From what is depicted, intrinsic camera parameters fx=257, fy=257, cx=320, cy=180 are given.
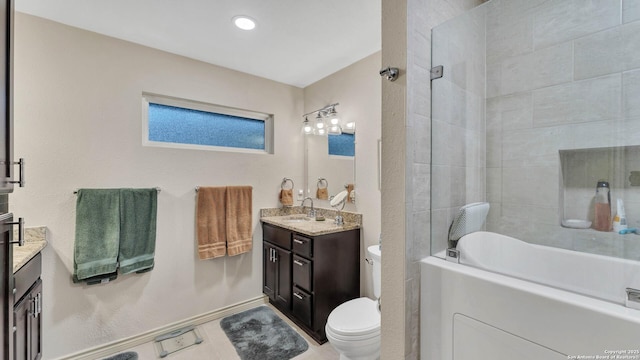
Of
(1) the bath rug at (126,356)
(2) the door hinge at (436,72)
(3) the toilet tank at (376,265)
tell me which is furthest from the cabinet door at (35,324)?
(2) the door hinge at (436,72)

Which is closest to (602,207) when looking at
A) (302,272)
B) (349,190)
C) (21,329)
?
(349,190)

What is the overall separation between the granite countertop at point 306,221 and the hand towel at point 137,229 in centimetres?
100

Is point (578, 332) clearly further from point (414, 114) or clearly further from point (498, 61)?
point (498, 61)

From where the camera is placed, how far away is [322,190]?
2.83m

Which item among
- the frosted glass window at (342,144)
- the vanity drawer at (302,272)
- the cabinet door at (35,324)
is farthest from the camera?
the frosted glass window at (342,144)

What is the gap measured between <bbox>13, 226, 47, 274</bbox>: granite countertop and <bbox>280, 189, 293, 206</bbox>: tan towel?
1.86 m

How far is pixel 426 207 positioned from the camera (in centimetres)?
125

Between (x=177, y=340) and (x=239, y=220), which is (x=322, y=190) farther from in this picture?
(x=177, y=340)

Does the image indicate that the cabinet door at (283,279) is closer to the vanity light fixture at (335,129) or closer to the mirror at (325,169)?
the mirror at (325,169)

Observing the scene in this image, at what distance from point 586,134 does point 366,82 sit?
1535 mm

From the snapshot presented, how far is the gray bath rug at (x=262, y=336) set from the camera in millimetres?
→ 1963

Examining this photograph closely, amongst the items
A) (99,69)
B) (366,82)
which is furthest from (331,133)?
(99,69)

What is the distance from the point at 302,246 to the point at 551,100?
1905 mm


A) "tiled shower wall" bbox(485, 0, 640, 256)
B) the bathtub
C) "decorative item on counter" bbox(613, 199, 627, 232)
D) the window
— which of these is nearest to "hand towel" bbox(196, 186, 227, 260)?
the window
